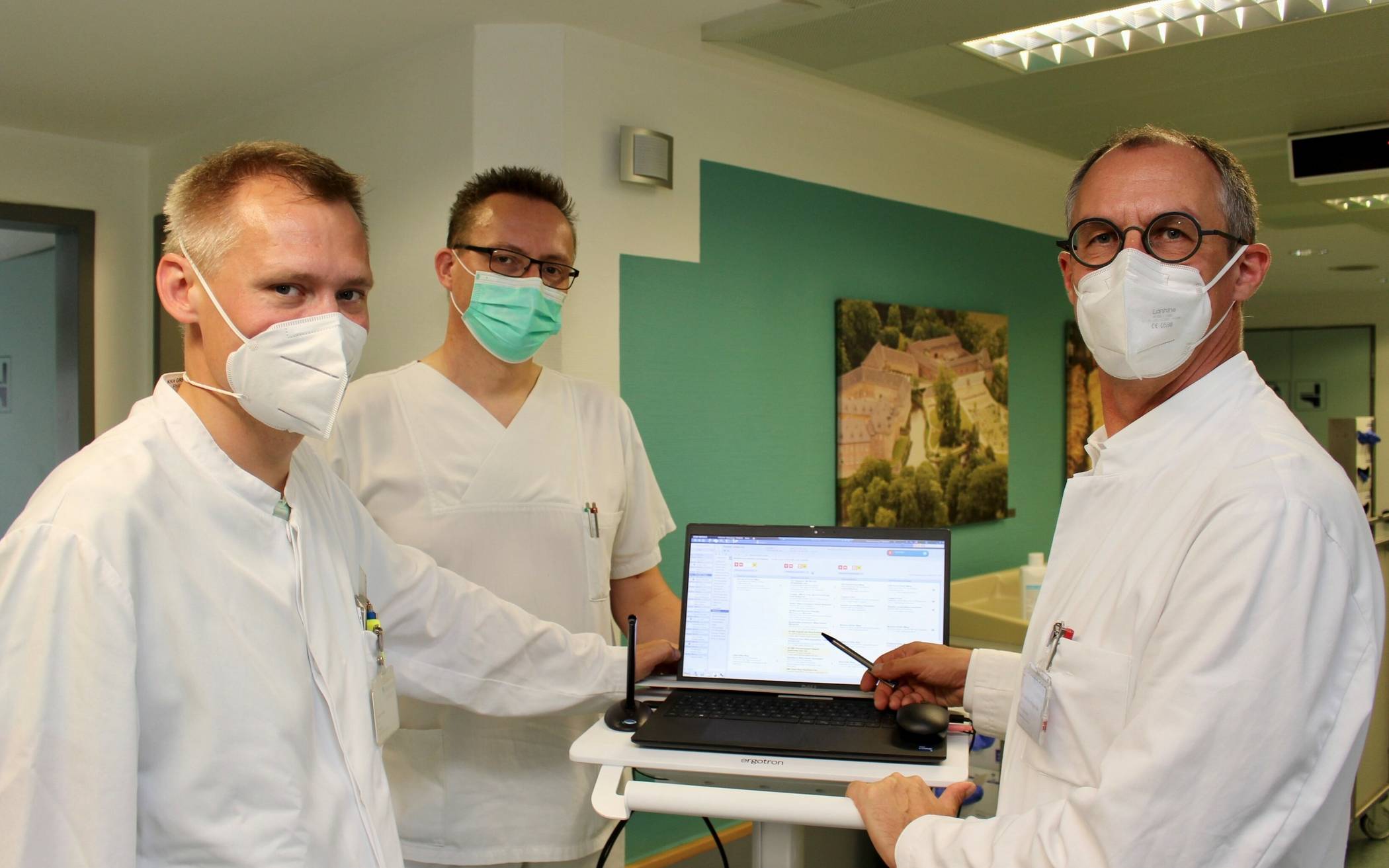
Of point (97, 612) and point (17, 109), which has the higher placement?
point (17, 109)

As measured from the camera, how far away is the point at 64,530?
967 mm

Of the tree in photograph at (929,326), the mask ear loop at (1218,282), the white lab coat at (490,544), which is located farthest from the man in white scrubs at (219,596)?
the tree in photograph at (929,326)

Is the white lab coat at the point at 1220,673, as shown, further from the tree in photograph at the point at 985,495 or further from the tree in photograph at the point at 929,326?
the tree in photograph at the point at 985,495

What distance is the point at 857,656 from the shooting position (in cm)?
169

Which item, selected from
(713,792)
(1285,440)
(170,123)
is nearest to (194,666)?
(713,792)

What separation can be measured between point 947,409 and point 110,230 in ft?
11.2

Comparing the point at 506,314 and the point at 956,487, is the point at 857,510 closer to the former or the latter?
the point at 956,487

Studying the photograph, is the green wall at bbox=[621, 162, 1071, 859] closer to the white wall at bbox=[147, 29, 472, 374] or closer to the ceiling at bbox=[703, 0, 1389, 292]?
the ceiling at bbox=[703, 0, 1389, 292]

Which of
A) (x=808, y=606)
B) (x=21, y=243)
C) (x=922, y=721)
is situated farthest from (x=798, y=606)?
(x=21, y=243)

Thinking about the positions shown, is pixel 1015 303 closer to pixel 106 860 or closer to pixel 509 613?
pixel 509 613

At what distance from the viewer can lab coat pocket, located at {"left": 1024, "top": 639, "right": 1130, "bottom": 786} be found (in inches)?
43.1

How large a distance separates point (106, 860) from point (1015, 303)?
4.14 meters

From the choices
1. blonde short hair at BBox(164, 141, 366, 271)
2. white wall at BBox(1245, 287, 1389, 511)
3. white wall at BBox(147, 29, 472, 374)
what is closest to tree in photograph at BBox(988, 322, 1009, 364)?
white wall at BBox(147, 29, 472, 374)

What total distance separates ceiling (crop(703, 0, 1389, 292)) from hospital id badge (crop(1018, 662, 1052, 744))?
1.72m
